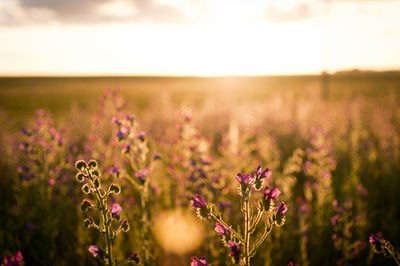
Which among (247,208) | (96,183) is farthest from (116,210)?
(247,208)

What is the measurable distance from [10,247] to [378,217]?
431cm

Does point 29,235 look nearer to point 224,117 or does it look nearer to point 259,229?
point 259,229

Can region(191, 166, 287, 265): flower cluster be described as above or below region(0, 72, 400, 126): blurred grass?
below

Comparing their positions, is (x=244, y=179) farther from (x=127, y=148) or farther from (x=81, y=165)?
(x=127, y=148)

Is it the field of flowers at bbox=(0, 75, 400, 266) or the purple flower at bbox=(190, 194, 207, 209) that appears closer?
the purple flower at bbox=(190, 194, 207, 209)

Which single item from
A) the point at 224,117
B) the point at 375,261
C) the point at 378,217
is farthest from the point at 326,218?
the point at 224,117

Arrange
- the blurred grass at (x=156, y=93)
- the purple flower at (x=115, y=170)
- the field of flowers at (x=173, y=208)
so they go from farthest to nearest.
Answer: the blurred grass at (x=156, y=93)
the field of flowers at (x=173, y=208)
the purple flower at (x=115, y=170)

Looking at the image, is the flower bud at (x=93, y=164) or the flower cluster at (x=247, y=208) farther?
the flower bud at (x=93, y=164)

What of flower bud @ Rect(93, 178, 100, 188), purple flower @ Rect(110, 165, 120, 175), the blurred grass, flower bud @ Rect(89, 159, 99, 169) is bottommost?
purple flower @ Rect(110, 165, 120, 175)

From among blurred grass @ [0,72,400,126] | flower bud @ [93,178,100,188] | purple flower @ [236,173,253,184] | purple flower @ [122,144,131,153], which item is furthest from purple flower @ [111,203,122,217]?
blurred grass @ [0,72,400,126]

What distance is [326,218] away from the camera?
313 cm

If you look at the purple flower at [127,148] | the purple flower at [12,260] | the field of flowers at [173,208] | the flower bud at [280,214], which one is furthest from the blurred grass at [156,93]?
the flower bud at [280,214]

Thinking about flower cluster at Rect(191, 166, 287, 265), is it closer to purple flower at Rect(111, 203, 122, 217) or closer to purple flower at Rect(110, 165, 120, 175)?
purple flower at Rect(111, 203, 122, 217)

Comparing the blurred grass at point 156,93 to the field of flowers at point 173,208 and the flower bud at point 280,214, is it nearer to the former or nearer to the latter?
the field of flowers at point 173,208
